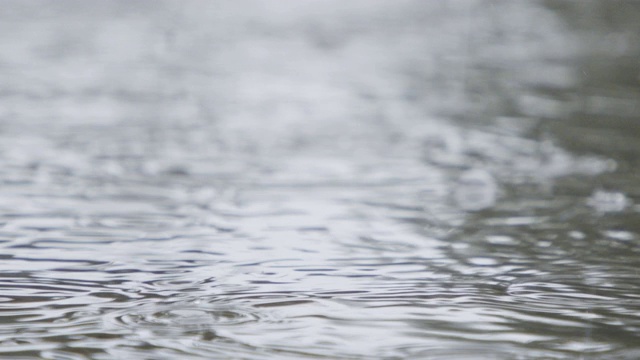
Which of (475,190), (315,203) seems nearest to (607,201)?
(475,190)

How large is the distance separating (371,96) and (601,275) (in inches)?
93.2

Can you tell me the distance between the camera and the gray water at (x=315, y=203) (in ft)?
4.54

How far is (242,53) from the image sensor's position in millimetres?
5148

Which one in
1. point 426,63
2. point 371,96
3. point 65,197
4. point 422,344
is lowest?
point 422,344

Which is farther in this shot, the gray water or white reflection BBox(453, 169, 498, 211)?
white reflection BBox(453, 169, 498, 211)

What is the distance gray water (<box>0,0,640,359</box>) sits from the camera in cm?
138

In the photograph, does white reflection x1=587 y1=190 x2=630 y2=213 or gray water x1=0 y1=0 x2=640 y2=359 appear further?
white reflection x1=587 y1=190 x2=630 y2=213

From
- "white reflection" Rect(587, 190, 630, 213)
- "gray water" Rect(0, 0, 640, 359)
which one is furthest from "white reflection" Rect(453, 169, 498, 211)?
"white reflection" Rect(587, 190, 630, 213)

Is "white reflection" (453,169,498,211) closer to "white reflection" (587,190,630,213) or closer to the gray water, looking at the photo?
the gray water

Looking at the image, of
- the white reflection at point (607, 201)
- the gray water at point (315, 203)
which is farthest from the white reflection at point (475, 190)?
the white reflection at point (607, 201)

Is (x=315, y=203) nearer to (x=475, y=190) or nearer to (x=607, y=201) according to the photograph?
(x=475, y=190)

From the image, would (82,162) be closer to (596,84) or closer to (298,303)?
(298,303)

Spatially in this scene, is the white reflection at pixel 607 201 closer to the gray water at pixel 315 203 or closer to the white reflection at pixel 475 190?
the gray water at pixel 315 203

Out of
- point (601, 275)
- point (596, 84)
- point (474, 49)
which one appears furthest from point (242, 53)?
point (601, 275)
